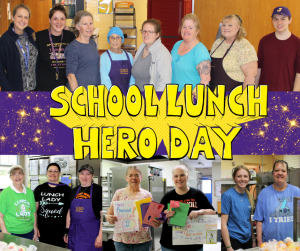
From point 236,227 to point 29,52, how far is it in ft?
9.29

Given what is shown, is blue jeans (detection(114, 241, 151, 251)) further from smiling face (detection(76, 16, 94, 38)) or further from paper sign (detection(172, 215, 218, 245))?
smiling face (detection(76, 16, 94, 38))

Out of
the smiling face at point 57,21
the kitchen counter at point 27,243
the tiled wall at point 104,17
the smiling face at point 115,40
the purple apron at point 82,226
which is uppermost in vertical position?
the tiled wall at point 104,17

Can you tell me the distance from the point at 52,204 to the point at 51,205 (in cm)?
2

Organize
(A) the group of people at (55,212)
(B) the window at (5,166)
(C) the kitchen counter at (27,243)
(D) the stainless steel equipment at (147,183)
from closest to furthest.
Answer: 1. (C) the kitchen counter at (27,243)
2. (D) the stainless steel equipment at (147,183)
3. (A) the group of people at (55,212)
4. (B) the window at (5,166)

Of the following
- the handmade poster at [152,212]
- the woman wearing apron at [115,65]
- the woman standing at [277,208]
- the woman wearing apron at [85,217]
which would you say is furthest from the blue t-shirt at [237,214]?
the woman wearing apron at [115,65]

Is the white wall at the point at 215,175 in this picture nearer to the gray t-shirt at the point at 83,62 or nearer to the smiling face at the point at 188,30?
the smiling face at the point at 188,30

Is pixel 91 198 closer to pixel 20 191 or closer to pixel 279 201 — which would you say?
pixel 20 191

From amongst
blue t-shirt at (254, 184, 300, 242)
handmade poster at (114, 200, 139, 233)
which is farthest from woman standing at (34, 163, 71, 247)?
blue t-shirt at (254, 184, 300, 242)

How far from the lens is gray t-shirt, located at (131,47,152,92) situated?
11.6 feet

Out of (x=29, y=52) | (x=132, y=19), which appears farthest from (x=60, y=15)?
(x=132, y=19)

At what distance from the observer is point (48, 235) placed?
3.94m

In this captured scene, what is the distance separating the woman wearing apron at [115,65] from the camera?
3578mm

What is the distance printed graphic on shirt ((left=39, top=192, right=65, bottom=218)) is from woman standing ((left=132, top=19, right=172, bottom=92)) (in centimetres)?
158

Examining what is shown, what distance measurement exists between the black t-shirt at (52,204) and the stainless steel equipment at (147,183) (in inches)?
18.6
